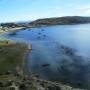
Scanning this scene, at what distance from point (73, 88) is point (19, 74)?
14.1 meters

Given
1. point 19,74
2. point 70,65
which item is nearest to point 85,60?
point 70,65

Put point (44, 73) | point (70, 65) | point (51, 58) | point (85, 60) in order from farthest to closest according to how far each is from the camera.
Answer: point (51, 58)
point (85, 60)
point (70, 65)
point (44, 73)

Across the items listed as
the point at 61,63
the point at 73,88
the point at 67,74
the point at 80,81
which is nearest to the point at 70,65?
the point at 61,63

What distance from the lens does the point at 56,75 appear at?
48750 mm

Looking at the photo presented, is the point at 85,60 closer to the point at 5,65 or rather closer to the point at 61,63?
the point at 61,63

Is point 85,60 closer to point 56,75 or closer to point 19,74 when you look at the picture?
point 56,75

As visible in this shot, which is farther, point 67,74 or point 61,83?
point 67,74

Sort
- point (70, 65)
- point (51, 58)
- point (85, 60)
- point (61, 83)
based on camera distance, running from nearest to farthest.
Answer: point (61, 83) → point (70, 65) → point (85, 60) → point (51, 58)

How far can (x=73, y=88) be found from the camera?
39500 millimetres

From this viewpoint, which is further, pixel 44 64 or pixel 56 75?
pixel 44 64

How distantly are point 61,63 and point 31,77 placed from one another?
14932 millimetres

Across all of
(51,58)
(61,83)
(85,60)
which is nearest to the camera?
(61,83)

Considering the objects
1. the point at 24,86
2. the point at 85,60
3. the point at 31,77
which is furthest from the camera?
the point at 85,60

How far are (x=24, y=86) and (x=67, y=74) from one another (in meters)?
12.7
